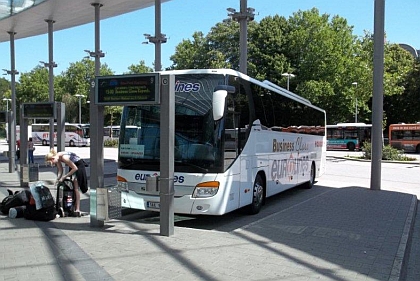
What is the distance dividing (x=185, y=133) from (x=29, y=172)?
710 cm

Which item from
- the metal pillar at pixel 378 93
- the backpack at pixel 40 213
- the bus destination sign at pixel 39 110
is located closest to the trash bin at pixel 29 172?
the bus destination sign at pixel 39 110

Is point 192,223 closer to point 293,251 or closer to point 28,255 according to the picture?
point 293,251

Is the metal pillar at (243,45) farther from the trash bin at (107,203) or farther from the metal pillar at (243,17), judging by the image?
the trash bin at (107,203)

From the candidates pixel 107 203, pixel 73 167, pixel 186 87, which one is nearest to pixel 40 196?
pixel 73 167

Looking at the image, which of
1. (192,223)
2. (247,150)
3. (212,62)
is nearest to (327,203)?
(247,150)

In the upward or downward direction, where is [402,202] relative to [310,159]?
downward

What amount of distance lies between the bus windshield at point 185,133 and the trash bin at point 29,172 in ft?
18.4

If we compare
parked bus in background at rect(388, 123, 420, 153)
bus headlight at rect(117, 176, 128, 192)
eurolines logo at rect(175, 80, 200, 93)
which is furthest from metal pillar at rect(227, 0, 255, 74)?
parked bus in background at rect(388, 123, 420, 153)

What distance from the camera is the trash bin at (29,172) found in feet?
42.0

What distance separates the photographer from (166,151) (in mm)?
6754

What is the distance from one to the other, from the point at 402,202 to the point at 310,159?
144 inches

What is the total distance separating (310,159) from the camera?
46.3 ft

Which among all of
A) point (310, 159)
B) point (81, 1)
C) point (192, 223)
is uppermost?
point (81, 1)

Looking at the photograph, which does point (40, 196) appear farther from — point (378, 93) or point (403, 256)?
point (378, 93)
